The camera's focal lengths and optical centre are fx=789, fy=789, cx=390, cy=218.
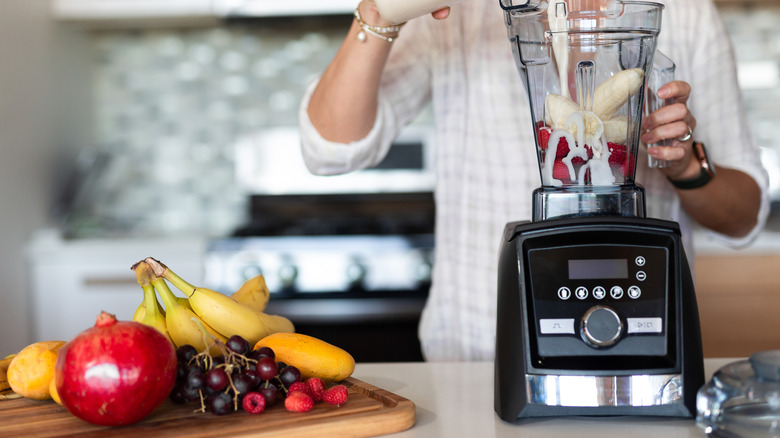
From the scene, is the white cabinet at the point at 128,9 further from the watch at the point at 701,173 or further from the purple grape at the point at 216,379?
the purple grape at the point at 216,379

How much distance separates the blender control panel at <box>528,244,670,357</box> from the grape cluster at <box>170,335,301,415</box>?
0.25 m

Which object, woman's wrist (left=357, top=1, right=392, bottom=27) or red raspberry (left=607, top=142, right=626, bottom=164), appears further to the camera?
woman's wrist (left=357, top=1, right=392, bottom=27)

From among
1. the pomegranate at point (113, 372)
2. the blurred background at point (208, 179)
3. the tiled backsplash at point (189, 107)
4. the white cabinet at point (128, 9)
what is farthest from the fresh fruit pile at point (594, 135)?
the tiled backsplash at point (189, 107)

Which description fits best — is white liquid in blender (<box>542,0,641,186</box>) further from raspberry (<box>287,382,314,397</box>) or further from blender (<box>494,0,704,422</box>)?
raspberry (<box>287,382,314,397</box>)

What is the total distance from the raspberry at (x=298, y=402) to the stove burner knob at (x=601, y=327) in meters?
0.26

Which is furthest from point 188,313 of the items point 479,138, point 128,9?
Answer: point 128,9

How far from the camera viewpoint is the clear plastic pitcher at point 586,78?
30.7 inches

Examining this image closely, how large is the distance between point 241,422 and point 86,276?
1818 mm

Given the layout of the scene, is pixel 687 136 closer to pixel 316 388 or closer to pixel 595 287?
pixel 595 287

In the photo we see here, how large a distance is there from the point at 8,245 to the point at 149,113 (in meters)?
0.75

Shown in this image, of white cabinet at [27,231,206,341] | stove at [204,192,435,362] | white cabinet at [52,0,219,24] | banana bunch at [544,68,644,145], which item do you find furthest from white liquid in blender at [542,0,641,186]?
white cabinet at [52,0,219,24]

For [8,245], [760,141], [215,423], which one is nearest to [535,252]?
A: [215,423]

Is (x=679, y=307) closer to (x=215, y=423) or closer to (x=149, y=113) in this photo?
(x=215, y=423)

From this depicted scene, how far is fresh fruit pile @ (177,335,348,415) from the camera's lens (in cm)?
72
